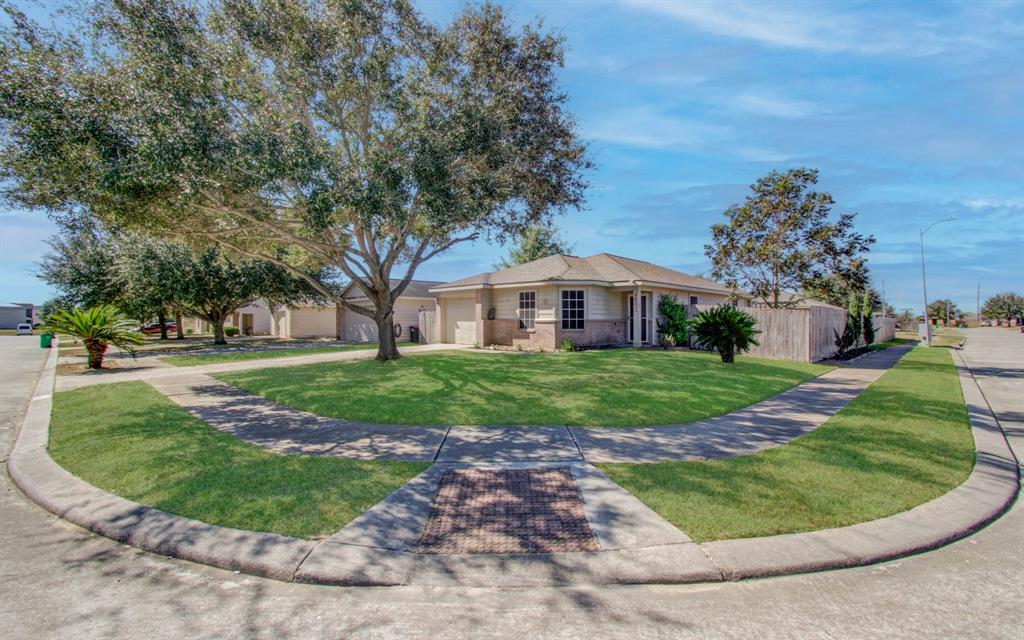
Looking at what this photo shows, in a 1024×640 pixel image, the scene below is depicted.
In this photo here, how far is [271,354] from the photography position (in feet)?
65.1

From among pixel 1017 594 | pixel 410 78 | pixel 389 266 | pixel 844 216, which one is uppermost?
pixel 410 78

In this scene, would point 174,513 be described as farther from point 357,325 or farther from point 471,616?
point 357,325

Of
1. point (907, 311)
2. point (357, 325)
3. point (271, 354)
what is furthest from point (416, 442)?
point (907, 311)

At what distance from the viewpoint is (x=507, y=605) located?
3.13 metres

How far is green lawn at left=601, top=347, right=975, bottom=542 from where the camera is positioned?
4.17 m

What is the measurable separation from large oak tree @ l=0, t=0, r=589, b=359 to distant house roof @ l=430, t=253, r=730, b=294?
20.5ft

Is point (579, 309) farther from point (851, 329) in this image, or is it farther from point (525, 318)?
point (851, 329)

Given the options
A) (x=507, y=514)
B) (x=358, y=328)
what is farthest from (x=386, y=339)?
(x=358, y=328)

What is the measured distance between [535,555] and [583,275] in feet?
55.6

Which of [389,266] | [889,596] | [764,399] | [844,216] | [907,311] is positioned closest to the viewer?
[889,596]

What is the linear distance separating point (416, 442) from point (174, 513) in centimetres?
279

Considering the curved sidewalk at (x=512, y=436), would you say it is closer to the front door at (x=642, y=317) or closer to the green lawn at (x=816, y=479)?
A: the green lawn at (x=816, y=479)

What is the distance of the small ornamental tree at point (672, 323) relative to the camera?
20.5 metres

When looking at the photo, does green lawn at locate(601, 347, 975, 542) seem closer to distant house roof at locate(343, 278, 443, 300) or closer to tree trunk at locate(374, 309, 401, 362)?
tree trunk at locate(374, 309, 401, 362)
